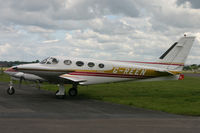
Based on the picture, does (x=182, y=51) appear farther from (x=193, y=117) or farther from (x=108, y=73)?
(x=193, y=117)

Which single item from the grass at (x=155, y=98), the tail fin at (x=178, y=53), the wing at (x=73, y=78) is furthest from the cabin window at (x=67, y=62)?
A: the tail fin at (x=178, y=53)

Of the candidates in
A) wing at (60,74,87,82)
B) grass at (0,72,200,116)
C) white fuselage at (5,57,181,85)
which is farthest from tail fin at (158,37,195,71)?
wing at (60,74,87,82)

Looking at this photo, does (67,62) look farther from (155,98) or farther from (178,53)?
(178,53)

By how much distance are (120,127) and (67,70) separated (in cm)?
1090

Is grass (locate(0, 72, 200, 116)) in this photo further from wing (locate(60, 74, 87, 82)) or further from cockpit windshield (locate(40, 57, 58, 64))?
cockpit windshield (locate(40, 57, 58, 64))

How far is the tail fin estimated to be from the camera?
20.7 m

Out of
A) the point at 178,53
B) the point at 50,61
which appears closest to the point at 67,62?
the point at 50,61

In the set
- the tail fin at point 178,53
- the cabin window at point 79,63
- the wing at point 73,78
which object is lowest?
the wing at point 73,78

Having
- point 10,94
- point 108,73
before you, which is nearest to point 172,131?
point 108,73

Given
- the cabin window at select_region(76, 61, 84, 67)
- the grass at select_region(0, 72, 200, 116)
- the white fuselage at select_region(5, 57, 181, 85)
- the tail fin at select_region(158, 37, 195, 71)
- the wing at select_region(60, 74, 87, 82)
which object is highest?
the tail fin at select_region(158, 37, 195, 71)

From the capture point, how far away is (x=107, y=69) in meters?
20.5

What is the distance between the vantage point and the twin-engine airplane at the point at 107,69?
19.5 metres

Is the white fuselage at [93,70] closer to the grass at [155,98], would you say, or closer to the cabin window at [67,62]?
the cabin window at [67,62]

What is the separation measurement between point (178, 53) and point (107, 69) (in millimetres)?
6040
